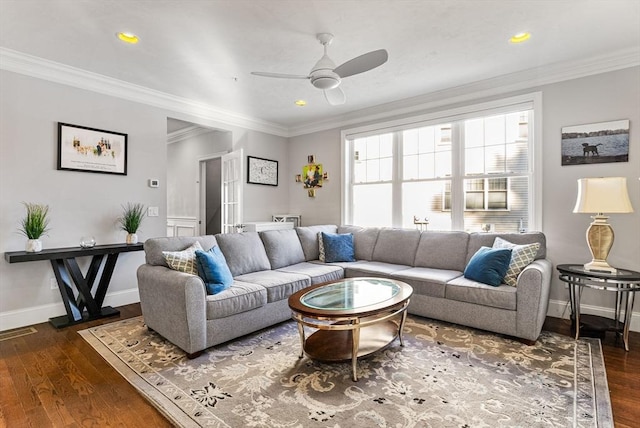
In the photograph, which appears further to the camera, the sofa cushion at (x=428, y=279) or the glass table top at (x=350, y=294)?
the sofa cushion at (x=428, y=279)

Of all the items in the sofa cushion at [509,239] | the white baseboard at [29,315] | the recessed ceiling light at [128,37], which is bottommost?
the white baseboard at [29,315]

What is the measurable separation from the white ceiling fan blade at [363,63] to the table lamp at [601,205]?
214cm

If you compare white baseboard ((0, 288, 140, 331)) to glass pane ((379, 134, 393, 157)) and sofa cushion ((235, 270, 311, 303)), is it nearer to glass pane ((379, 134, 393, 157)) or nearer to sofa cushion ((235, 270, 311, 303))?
sofa cushion ((235, 270, 311, 303))

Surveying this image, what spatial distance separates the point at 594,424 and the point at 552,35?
9.77ft

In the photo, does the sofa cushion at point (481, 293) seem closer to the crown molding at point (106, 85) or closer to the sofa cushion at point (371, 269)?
the sofa cushion at point (371, 269)

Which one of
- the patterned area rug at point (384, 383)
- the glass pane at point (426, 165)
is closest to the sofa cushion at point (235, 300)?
the patterned area rug at point (384, 383)

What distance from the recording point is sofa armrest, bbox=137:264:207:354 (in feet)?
8.13

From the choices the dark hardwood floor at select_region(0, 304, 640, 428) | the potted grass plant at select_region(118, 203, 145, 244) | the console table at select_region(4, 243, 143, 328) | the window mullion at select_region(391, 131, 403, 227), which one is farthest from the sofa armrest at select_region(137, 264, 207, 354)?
the window mullion at select_region(391, 131, 403, 227)

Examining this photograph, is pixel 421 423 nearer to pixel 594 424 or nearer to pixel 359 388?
pixel 359 388

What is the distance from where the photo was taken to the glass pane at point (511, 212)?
381 cm

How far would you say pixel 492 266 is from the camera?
9.93 ft

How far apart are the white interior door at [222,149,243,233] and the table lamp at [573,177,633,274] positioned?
13.9 ft

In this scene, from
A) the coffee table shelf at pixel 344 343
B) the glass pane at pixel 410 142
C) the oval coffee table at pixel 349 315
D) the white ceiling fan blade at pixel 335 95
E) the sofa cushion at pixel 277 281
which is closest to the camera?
the oval coffee table at pixel 349 315

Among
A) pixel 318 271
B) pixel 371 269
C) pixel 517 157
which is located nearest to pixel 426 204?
pixel 517 157
